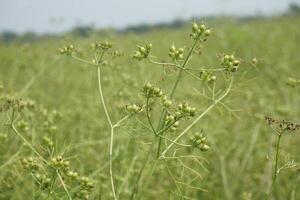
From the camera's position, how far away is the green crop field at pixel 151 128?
7.79 feet

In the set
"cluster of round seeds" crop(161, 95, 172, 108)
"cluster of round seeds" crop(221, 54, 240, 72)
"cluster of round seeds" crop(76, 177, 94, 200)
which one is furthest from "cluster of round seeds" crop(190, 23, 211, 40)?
"cluster of round seeds" crop(76, 177, 94, 200)

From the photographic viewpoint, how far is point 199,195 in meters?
4.12

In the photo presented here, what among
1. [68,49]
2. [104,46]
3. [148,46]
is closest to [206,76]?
[148,46]

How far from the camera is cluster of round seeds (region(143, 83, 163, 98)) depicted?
2.21 meters

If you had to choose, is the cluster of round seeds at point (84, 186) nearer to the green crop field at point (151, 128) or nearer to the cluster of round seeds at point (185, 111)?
the green crop field at point (151, 128)

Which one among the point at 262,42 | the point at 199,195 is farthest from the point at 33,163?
the point at 262,42

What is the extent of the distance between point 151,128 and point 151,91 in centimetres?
19

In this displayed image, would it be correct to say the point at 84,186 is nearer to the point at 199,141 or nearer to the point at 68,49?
the point at 199,141

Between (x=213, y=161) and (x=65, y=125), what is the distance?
155cm

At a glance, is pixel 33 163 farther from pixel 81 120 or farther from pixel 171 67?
pixel 81 120

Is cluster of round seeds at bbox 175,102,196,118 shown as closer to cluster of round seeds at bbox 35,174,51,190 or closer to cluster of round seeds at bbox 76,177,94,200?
cluster of round seeds at bbox 76,177,94,200

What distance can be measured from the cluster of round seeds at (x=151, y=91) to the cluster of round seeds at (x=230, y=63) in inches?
15.3

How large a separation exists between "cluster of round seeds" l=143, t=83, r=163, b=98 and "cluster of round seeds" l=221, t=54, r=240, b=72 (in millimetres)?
388

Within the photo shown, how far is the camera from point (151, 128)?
7.55 feet
